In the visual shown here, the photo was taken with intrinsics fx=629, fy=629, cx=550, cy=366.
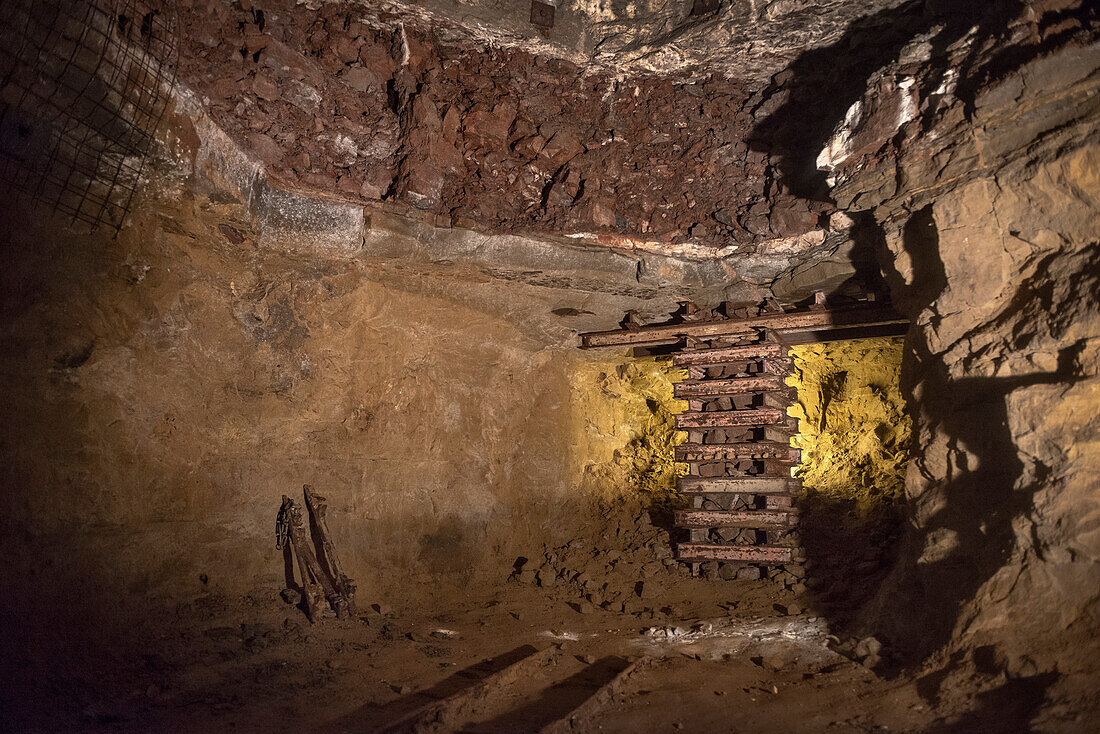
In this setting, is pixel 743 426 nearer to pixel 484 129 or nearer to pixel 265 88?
pixel 484 129

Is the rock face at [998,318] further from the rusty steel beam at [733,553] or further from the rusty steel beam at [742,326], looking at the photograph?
the rusty steel beam at [733,553]

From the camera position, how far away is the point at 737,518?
18.9 ft

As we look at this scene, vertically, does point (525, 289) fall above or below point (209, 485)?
above

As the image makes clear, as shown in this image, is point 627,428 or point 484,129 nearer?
point 484,129

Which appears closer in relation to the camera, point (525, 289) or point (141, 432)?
point (141, 432)

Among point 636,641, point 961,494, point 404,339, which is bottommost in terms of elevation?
point 636,641

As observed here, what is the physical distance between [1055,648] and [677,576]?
126 inches

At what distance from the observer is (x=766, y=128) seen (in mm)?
5867

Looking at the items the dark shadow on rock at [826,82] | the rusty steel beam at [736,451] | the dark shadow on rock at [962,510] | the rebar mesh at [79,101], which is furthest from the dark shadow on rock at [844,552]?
the rebar mesh at [79,101]

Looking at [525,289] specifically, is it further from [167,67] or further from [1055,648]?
[1055,648]

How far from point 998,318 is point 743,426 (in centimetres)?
253

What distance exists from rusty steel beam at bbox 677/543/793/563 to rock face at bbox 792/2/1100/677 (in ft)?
4.62

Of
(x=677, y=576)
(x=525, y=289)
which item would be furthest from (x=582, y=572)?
(x=525, y=289)

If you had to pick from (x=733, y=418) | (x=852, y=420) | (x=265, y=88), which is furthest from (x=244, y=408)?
(x=852, y=420)
